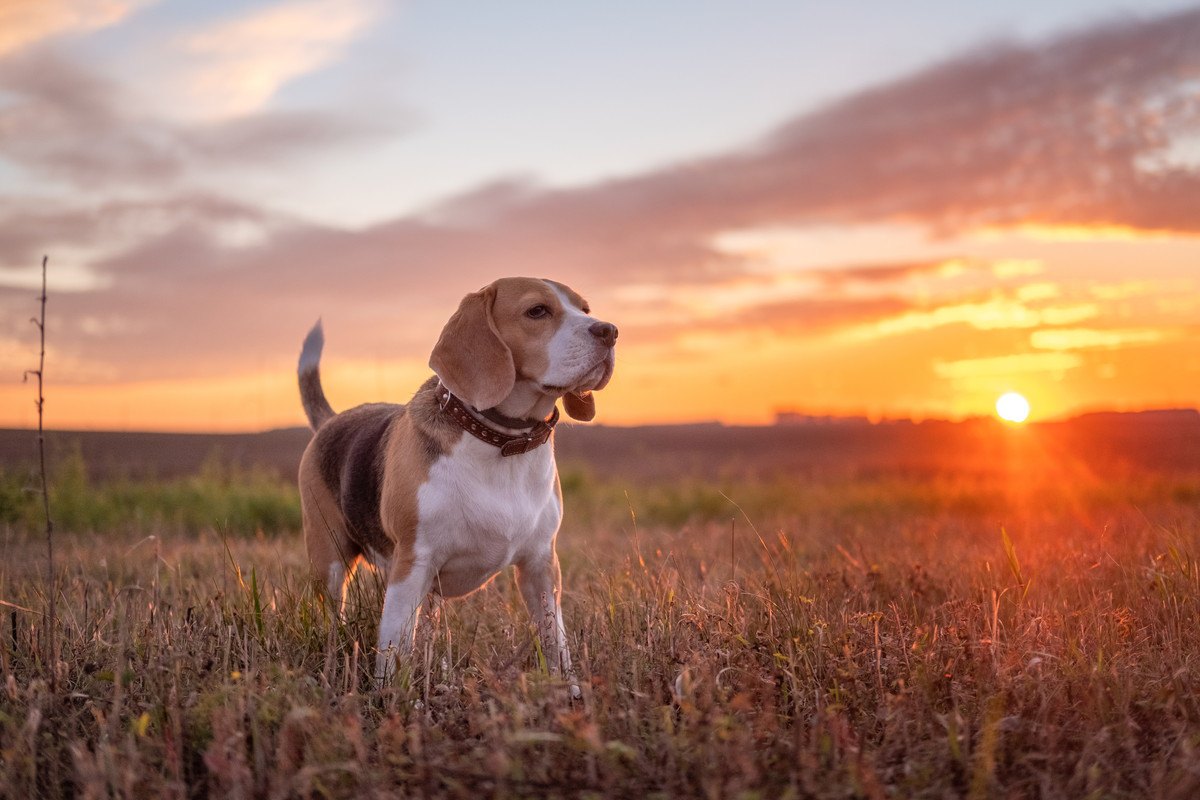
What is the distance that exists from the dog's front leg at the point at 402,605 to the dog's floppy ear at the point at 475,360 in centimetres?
86

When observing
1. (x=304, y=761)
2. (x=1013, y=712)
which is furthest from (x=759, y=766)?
(x=304, y=761)

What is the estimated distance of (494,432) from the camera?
4.57 m

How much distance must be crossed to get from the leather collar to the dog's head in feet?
0.27

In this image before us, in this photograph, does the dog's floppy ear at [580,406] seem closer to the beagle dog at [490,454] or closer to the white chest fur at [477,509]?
the beagle dog at [490,454]

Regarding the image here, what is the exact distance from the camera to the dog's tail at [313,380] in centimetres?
701

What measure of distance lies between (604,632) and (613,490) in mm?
12532

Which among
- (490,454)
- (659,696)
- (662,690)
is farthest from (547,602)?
(659,696)

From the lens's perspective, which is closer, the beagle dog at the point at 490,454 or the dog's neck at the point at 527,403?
the beagle dog at the point at 490,454

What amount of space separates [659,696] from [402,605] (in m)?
1.52

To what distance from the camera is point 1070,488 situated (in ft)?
53.6

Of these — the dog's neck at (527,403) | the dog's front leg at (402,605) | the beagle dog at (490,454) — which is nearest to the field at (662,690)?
the dog's front leg at (402,605)

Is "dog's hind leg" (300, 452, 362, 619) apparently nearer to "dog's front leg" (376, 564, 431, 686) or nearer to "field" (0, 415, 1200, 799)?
"field" (0, 415, 1200, 799)

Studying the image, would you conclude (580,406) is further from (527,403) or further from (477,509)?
(477,509)

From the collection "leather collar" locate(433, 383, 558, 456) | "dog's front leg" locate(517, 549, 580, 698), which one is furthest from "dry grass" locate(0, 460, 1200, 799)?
"leather collar" locate(433, 383, 558, 456)
